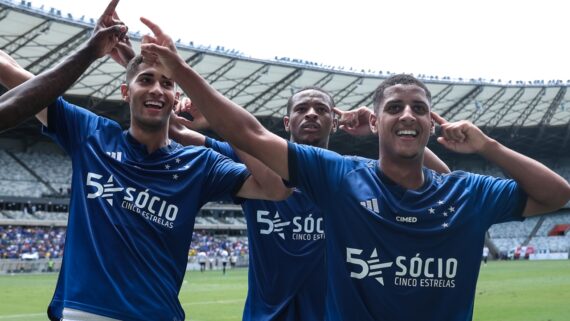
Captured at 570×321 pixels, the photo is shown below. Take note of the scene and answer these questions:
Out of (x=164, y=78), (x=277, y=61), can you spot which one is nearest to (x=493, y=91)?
(x=277, y=61)

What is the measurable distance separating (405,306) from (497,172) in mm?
57546

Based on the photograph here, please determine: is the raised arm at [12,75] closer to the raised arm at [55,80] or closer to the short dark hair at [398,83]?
the raised arm at [55,80]

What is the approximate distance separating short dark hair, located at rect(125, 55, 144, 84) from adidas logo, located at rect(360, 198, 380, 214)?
63.5 inches

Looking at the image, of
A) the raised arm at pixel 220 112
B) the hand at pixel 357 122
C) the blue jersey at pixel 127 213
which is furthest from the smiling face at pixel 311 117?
the raised arm at pixel 220 112

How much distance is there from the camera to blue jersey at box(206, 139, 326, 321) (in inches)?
175

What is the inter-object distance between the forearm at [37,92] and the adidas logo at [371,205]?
1547 mm

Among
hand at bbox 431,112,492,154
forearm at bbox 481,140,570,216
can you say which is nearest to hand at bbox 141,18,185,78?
hand at bbox 431,112,492,154

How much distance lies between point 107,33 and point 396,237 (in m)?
1.82

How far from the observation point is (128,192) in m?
3.51

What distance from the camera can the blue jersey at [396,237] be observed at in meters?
3.04

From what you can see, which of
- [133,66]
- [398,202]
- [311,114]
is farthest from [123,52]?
[398,202]

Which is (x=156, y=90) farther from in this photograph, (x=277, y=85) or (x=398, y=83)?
(x=277, y=85)

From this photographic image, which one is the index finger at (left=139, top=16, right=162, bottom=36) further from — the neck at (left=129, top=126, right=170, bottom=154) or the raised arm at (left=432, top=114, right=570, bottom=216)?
the raised arm at (left=432, top=114, right=570, bottom=216)

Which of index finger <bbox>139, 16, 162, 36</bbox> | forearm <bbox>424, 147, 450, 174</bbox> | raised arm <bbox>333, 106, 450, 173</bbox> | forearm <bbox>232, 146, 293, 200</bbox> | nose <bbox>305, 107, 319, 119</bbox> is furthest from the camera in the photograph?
nose <bbox>305, 107, 319, 119</bbox>
